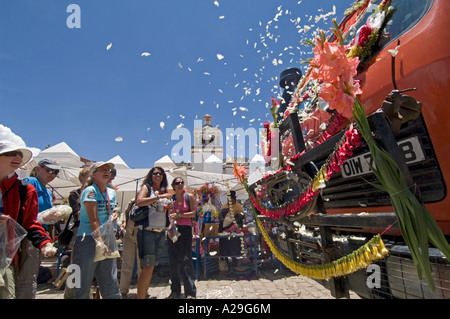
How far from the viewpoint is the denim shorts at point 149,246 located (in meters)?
3.63

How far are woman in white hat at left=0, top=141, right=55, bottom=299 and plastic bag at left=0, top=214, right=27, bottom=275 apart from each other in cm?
6

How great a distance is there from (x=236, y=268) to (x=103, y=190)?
4.27 metres

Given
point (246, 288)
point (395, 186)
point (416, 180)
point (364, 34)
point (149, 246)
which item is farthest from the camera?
point (246, 288)

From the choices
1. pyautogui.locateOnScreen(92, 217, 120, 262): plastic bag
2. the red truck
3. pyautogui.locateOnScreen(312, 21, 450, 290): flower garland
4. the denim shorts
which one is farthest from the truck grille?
the denim shorts

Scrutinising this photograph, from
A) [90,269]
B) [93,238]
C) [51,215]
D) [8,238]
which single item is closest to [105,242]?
[93,238]

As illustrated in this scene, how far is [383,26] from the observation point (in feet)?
5.61

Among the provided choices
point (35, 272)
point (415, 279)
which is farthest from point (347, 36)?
point (35, 272)

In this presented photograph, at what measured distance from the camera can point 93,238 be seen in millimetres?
2676

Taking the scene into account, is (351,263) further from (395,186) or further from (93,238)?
(93,238)

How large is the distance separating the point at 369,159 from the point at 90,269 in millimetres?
2855

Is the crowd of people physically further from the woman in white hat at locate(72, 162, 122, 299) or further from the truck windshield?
the truck windshield

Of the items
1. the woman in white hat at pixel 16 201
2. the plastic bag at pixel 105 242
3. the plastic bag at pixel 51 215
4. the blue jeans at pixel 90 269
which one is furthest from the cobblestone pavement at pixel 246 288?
the woman in white hat at pixel 16 201

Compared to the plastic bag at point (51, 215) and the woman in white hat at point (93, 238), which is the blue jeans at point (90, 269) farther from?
the plastic bag at point (51, 215)

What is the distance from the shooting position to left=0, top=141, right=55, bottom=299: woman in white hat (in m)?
2.15
